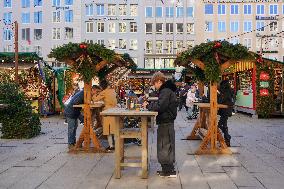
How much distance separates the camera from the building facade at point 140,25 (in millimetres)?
70062

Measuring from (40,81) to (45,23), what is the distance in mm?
49677

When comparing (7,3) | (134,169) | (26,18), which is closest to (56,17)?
(26,18)

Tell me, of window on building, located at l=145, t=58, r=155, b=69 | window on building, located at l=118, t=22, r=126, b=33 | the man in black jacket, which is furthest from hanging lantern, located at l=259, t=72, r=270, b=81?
window on building, located at l=118, t=22, r=126, b=33

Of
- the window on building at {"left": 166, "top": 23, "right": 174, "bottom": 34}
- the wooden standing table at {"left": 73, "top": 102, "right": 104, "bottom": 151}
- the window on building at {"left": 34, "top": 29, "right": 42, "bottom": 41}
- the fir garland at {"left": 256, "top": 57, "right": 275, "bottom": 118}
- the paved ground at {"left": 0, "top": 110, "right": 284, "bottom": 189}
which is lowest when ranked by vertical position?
the paved ground at {"left": 0, "top": 110, "right": 284, "bottom": 189}

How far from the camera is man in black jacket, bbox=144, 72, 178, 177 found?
7.93 metres

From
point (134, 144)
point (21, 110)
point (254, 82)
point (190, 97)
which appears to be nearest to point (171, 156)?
point (134, 144)

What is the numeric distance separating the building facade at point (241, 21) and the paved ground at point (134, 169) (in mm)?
60519

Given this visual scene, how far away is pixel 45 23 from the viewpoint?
7062 cm

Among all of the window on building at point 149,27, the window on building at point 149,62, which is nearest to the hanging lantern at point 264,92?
the window on building at point 149,62

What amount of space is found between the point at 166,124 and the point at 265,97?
1433cm

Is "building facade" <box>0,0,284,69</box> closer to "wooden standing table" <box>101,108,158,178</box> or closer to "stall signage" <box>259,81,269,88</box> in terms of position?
"stall signage" <box>259,81,269,88</box>

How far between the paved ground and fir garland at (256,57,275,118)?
28.7 ft

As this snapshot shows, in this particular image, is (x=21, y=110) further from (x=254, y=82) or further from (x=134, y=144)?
(x=254, y=82)

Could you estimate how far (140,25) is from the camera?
71.0 m
